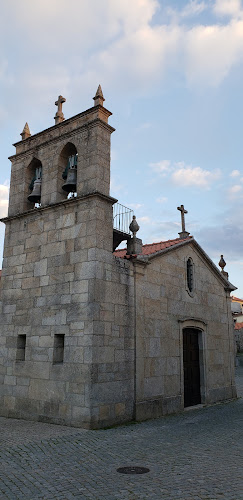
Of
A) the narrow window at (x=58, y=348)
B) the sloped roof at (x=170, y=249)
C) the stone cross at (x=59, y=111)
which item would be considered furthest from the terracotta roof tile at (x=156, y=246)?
the stone cross at (x=59, y=111)

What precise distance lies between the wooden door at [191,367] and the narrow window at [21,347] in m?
5.10

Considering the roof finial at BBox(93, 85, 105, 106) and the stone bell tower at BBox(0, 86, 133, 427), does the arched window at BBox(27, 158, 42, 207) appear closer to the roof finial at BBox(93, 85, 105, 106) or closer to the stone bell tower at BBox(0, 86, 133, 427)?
the stone bell tower at BBox(0, 86, 133, 427)

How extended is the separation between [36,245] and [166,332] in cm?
455

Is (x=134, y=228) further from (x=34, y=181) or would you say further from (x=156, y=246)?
(x=34, y=181)

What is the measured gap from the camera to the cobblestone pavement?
5.00 metres

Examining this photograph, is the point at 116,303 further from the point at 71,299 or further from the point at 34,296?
the point at 34,296

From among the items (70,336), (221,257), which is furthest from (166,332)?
(221,257)

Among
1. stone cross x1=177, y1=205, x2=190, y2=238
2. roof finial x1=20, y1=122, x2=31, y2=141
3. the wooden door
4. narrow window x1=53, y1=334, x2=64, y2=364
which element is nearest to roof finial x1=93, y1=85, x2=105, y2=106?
roof finial x1=20, y1=122, x2=31, y2=141

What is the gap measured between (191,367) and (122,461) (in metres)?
6.91

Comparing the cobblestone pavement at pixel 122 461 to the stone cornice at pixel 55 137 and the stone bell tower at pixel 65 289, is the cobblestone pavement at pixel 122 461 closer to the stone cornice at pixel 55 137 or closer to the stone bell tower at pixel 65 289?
the stone bell tower at pixel 65 289

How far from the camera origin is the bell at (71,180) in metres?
10.4

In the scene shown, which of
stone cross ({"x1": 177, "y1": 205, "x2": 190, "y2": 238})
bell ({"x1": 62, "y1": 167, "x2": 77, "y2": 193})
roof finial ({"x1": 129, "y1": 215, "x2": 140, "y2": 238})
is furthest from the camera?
stone cross ({"x1": 177, "y1": 205, "x2": 190, "y2": 238})

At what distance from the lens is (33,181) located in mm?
11844

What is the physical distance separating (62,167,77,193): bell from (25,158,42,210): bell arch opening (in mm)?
1169
